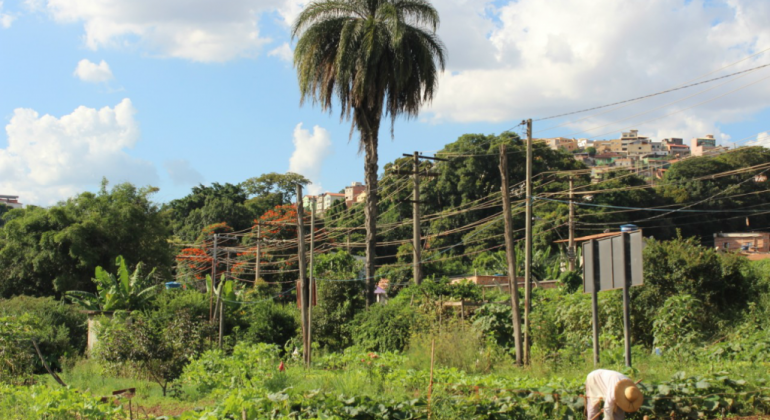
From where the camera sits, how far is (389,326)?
21.1m

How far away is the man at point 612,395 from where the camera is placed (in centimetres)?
Answer: 648

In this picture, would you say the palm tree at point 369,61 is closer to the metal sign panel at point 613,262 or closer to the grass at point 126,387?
the grass at point 126,387

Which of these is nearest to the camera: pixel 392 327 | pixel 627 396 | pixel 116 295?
pixel 627 396

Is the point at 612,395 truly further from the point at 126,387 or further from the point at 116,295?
the point at 116,295

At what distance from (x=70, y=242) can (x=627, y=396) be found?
98.7 ft

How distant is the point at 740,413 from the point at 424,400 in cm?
390

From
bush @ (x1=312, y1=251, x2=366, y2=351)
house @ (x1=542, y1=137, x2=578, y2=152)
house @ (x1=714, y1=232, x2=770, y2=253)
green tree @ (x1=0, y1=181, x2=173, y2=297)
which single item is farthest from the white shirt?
house @ (x1=542, y1=137, x2=578, y2=152)

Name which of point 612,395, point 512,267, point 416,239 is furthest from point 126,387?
point 612,395

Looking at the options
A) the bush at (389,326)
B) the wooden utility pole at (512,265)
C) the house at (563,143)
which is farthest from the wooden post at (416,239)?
the house at (563,143)

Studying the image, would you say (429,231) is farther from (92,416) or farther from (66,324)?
(92,416)

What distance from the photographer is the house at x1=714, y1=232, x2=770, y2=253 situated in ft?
142

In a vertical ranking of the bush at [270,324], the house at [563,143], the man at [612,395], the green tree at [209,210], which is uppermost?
the house at [563,143]

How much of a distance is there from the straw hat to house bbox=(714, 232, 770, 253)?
136 feet

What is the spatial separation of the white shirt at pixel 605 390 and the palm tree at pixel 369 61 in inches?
649
